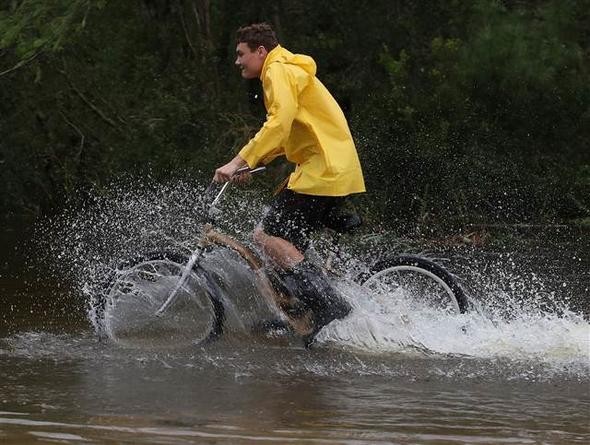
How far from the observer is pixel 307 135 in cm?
799

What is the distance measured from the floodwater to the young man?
30 centimetres

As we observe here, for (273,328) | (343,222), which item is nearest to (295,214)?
(343,222)

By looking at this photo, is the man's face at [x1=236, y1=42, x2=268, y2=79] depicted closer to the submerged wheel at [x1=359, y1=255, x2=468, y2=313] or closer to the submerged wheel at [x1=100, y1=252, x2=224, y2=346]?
the submerged wheel at [x1=100, y1=252, x2=224, y2=346]

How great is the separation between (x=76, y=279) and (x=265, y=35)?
16.6 feet

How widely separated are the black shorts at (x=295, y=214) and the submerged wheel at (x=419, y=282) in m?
0.54

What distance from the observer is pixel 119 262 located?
8.34m

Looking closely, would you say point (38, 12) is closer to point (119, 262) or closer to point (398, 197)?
point (398, 197)

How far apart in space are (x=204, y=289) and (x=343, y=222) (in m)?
0.95

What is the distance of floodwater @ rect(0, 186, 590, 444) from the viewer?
5852 mm

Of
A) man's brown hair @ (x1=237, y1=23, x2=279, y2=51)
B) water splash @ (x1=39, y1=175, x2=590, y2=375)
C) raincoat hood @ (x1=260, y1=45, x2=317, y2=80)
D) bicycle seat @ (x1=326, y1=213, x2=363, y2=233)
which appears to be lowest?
water splash @ (x1=39, y1=175, x2=590, y2=375)

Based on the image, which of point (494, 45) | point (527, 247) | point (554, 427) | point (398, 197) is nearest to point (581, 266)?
point (527, 247)

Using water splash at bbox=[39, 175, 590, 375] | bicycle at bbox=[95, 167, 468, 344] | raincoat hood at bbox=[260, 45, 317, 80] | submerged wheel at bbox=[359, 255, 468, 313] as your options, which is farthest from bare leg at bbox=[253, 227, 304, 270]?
raincoat hood at bbox=[260, 45, 317, 80]

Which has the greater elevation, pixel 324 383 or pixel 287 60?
pixel 287 60

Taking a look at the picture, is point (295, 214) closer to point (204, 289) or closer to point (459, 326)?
point (204, 289)
